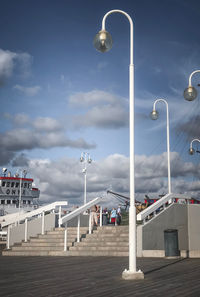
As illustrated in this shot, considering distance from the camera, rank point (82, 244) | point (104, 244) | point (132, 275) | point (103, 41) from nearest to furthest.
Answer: point (132, 275), point (103, 41), point (104, 244), point (82, 244)

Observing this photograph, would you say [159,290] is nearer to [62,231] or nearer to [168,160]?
[62,231]

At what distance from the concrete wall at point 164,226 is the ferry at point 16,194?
37880 mm

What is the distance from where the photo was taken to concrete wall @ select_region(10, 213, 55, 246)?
19141mm

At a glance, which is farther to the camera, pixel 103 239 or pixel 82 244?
pixel 103 239

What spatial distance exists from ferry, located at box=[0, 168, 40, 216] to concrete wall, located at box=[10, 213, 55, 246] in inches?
1252

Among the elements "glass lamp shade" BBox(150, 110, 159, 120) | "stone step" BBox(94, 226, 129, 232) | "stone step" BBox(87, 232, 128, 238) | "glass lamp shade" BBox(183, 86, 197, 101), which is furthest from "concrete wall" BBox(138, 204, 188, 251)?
"glass lamp shade" BBox(183, 86, 197, 101)

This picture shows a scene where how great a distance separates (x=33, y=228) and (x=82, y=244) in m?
5.01

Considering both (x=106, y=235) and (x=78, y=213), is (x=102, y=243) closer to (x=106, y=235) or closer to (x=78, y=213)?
(x=106, y=235)

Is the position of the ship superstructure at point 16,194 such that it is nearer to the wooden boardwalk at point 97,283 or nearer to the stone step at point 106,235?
the stone step at point 106,235

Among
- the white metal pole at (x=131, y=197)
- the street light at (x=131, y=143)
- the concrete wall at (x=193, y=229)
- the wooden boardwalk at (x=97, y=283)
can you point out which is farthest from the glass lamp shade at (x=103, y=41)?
the concrete wall at (x=193, y=229)

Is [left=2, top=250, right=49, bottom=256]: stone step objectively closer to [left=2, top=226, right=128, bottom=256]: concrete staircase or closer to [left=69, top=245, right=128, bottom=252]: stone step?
[left=2, top=226, right=128, bottom=256]: concrete staircase

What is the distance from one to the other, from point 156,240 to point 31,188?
1814 inches

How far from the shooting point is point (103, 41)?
28.8 ft

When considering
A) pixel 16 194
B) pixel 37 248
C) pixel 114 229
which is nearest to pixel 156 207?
pixel 114 229
